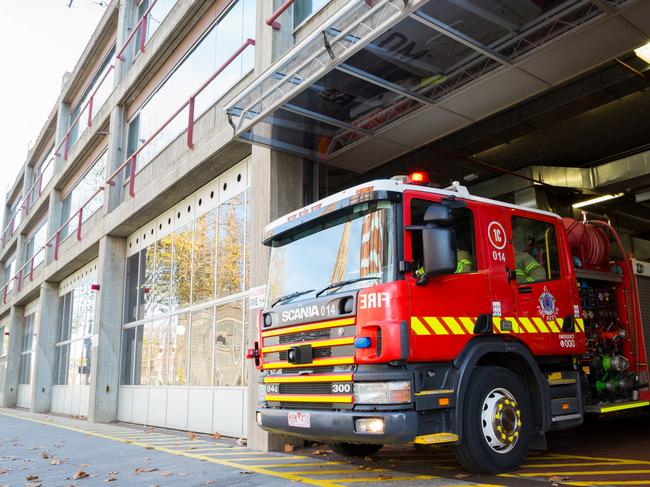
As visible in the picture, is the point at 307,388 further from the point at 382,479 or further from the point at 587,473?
the point at 587,473

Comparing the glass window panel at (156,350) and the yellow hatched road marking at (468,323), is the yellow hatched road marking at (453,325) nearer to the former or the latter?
the yellow hatched road marking at (468,323)

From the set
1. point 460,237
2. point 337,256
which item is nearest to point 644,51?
point 460,237

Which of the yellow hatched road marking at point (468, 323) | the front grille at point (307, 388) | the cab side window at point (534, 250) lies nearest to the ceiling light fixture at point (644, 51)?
the cab side window at point (534, 250)

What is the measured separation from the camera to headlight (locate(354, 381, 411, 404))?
202 inches

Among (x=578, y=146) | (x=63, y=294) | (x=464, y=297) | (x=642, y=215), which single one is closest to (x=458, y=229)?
(x=464, y=297)

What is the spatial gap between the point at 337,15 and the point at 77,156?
17357 millimetres

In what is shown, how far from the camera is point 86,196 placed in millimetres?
20984

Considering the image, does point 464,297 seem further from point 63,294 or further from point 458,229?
point 63,294

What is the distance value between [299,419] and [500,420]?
6.32ft

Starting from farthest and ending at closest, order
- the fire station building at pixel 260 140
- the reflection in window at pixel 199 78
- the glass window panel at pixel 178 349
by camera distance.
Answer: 1. the glass window panel at pixel 178 349
2. the reflection in window at pixel 199 78
3. the fire station building at pixel 260 140

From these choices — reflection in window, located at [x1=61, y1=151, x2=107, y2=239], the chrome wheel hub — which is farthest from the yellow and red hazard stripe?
reflection in window, located at [x1=61, y1=151, x2=107, y2=239]

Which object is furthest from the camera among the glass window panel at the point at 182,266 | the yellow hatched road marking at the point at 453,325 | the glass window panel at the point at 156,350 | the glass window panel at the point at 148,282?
the glass window panel at the point at 148,282

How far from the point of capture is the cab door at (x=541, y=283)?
6.30m

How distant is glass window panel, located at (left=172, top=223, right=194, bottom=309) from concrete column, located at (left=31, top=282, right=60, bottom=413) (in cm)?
1244
